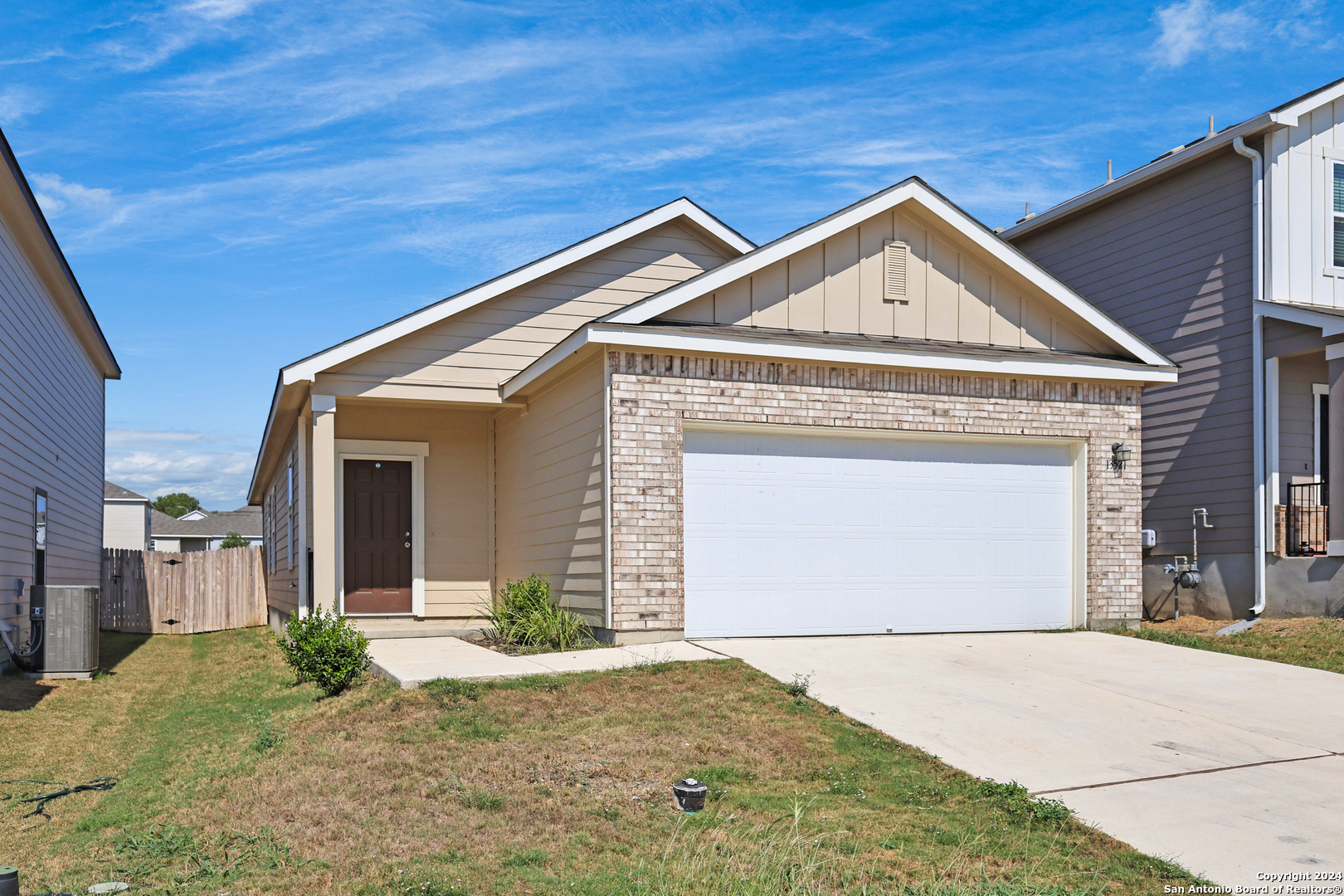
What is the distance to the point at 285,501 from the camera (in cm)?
1717

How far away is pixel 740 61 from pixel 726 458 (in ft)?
17.9

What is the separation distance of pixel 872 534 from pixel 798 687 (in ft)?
11.5

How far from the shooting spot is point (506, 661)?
9648mm

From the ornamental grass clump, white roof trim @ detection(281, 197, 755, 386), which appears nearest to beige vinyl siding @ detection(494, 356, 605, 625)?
the ornamental grass clump

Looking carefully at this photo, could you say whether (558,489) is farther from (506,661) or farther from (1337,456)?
(1337,456)

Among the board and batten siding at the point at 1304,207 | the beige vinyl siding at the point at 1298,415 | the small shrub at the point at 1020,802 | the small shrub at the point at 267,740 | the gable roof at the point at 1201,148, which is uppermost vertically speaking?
the gable roof at the point at 1201,148

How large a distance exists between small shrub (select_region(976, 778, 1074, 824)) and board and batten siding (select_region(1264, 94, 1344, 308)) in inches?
403

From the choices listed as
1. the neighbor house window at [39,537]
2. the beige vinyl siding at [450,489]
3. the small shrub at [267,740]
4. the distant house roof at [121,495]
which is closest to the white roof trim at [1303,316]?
the beige vinyl siding at [450,489]

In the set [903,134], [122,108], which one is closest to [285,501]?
[122,108]

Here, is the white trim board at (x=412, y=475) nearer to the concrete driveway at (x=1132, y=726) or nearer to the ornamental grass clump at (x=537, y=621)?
the ornamental grass clump at (x=537, y=621)

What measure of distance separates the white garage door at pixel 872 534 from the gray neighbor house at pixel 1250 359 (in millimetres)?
3194

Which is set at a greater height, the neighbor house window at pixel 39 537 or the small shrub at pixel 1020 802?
the neighbor house window at pixel 39 537

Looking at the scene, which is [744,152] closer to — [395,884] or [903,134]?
[903,134]

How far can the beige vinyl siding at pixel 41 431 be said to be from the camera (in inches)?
462
